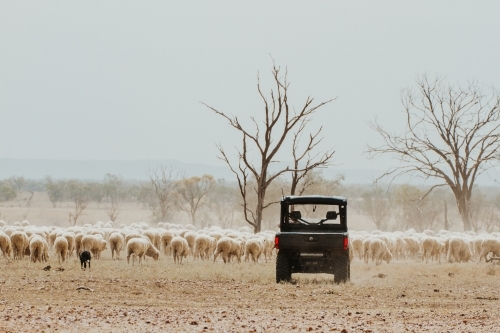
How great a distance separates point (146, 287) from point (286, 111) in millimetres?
16971

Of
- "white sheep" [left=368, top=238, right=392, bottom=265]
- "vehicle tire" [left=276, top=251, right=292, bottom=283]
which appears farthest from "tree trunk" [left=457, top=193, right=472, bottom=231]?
"vehicle tire" [left=276, top=251, right=292, bottom=283]

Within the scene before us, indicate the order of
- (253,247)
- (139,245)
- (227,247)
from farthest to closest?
(227,247) → (253,247) → (139,245)

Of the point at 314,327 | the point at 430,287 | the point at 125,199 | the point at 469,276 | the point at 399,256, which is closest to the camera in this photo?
the point at 314,327

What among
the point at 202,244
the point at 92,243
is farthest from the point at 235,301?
the point at 202,244

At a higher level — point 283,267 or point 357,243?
point 357,243

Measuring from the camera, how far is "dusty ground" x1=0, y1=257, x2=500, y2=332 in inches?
439

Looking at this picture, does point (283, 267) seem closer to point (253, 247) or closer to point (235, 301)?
point (235, 301)

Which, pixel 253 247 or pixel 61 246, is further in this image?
pixel 253 247

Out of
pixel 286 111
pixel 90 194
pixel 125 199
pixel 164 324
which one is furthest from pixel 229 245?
pixel 125 199

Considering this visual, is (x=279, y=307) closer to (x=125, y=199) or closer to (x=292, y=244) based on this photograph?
(x=292, y=244)

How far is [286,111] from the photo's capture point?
32.5 metres

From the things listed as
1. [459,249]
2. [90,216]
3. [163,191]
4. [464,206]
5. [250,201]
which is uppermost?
[163,191]

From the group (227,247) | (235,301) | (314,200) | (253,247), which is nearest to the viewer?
(235,301)

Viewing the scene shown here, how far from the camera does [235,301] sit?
575 inches
